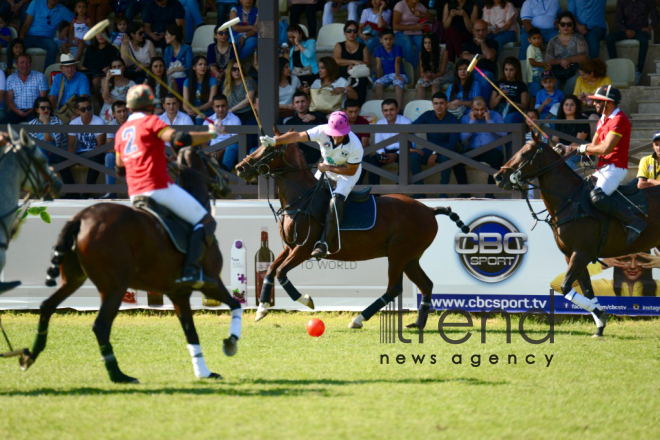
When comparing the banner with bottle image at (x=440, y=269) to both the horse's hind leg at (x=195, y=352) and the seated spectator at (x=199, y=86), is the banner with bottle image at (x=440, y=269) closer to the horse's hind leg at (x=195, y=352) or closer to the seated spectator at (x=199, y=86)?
the seated spectator at (x=199, y=86)

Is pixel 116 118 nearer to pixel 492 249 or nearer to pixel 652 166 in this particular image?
pixel 492 249

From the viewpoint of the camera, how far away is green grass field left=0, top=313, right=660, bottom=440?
6.34 meters

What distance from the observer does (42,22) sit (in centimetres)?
1844

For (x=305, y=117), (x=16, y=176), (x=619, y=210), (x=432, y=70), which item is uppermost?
(x=432, y=70)

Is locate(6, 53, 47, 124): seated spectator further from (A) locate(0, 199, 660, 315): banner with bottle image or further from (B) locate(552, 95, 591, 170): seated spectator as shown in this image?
(B) locate(552, 95, 591, 170): seated spectator

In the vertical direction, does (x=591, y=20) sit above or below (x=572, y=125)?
above

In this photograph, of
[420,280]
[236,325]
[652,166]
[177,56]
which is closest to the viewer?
[236,325]

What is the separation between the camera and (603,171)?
11430 mm

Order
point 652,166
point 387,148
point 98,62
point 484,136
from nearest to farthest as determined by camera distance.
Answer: point 652,166, point 484,136, point 387,148, point 98,62

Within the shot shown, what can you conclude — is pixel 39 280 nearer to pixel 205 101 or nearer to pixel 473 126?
pixel 205 101

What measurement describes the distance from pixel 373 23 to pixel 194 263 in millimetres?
10121

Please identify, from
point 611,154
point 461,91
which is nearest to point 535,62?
point 461,91

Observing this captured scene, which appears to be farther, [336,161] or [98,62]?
[98,62]

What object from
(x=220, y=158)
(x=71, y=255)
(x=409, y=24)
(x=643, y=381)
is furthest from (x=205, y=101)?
(x=643, y=381)
